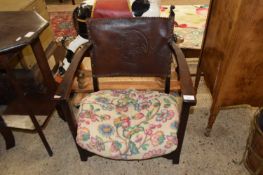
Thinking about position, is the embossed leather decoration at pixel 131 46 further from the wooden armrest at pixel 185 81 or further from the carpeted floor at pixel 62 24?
the carpeted floor at pixel 62 24

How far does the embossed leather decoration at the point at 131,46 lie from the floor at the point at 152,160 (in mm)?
595

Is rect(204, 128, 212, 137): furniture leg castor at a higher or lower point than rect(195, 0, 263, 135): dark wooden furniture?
lower

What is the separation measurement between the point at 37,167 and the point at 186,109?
112 centimetres

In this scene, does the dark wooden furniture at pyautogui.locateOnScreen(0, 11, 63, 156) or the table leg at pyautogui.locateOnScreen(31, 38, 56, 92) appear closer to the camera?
the dark wooden furniture at pyautogui.locateOnScreen(0, 11, 63, 156)

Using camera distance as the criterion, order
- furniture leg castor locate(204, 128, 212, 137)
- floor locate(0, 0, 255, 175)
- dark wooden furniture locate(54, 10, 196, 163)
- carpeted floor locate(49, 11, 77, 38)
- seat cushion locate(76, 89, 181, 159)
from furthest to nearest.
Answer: carpeted floor locate(49, 11, 77, 38)
furniture leg castor locate(204, 128, 212, 137)
floor locate(0, 0, 255, 175)
dark wooden furniture locate(54, 10, 196, 163)
seat cushion locate(76, 89, 181, 159)

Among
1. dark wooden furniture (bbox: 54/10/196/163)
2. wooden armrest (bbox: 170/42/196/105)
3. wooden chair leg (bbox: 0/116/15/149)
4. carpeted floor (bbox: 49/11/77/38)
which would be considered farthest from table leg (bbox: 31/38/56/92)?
carpeted floor (bbox: 49/11/77/38)

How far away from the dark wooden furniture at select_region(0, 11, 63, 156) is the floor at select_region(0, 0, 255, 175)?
4.8 inches

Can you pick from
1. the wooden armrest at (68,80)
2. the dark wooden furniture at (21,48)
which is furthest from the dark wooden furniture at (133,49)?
the dark wooden furniture at (21,48)

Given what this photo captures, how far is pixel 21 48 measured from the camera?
115 centimetres

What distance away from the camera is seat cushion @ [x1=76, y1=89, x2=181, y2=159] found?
117 centimetres

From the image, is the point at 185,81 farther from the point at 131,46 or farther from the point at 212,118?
the point at 212,118

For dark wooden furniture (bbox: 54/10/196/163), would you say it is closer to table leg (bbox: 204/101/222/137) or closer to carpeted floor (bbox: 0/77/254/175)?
carpeted floor (bbox: 0/77/254/175)

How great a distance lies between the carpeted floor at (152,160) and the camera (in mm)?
1531

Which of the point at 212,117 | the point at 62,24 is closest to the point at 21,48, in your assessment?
the point at 212,117
